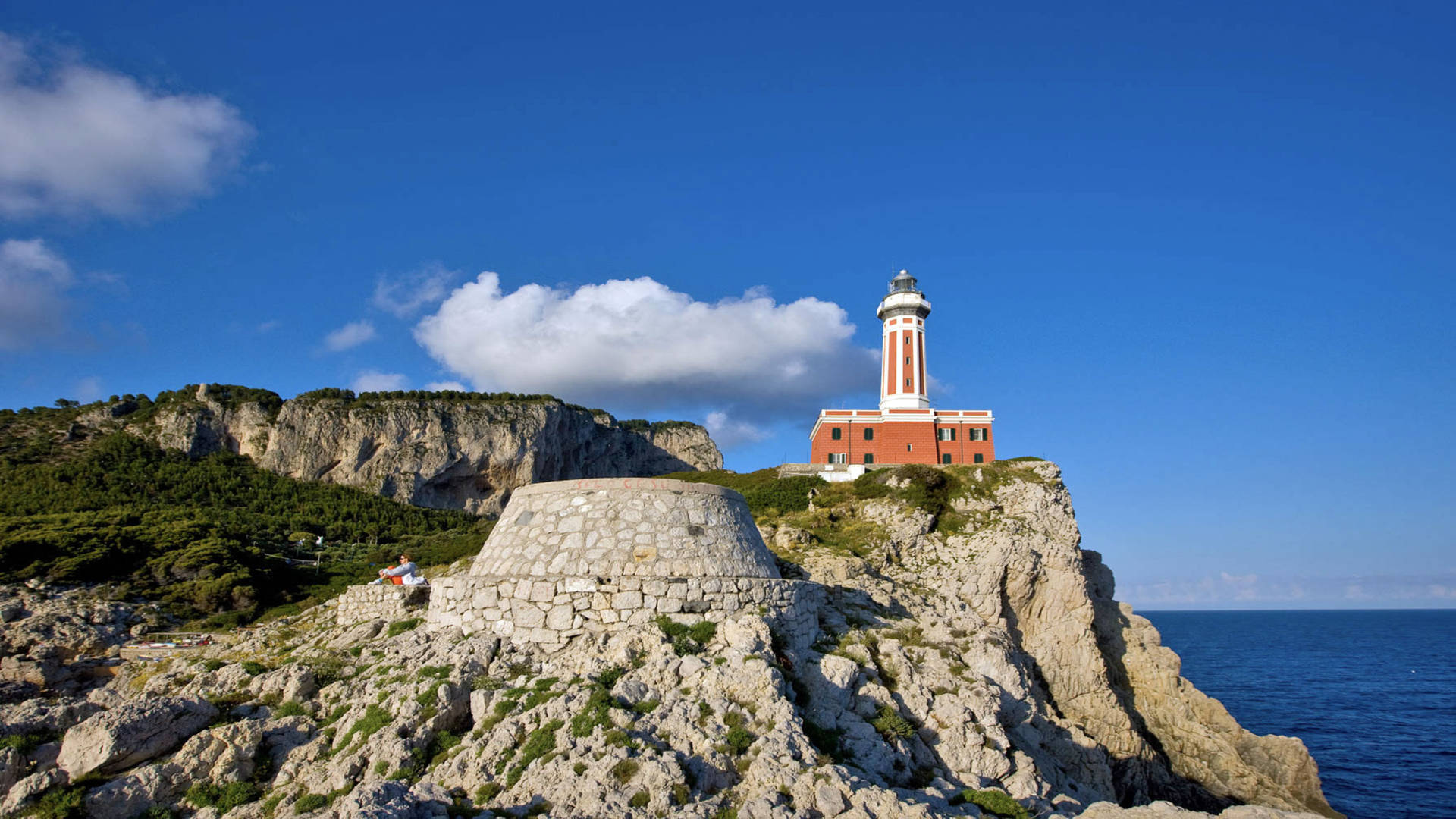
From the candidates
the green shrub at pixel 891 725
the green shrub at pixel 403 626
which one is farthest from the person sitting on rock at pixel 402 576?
the green shrub at pixel 891 725

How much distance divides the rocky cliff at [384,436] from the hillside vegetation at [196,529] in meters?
3.13

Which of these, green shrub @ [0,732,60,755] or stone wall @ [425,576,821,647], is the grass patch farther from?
green shrub @ [0,732,60,755]

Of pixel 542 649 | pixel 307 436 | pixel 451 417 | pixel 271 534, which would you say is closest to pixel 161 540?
pixel 271 534

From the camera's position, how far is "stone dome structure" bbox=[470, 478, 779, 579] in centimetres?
1262

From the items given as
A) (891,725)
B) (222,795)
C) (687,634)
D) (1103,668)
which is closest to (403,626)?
(222,795)

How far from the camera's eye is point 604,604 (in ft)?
39.5

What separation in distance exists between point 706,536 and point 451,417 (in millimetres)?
76867

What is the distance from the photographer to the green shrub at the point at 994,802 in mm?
9008

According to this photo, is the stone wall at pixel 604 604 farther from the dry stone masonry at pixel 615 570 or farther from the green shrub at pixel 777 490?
the green shrub at pixel 777 490

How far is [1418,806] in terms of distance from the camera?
26.6m

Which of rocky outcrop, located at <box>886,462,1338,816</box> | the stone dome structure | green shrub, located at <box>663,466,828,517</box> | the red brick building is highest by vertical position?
the red brick building

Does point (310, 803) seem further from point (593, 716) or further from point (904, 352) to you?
point (904, 352)

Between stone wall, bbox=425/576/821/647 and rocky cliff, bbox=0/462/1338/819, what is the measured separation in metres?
0.28

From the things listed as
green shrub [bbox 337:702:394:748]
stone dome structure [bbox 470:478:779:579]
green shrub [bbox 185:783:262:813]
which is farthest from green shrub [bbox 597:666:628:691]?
green shrub [bbox 185:783:262:813]
